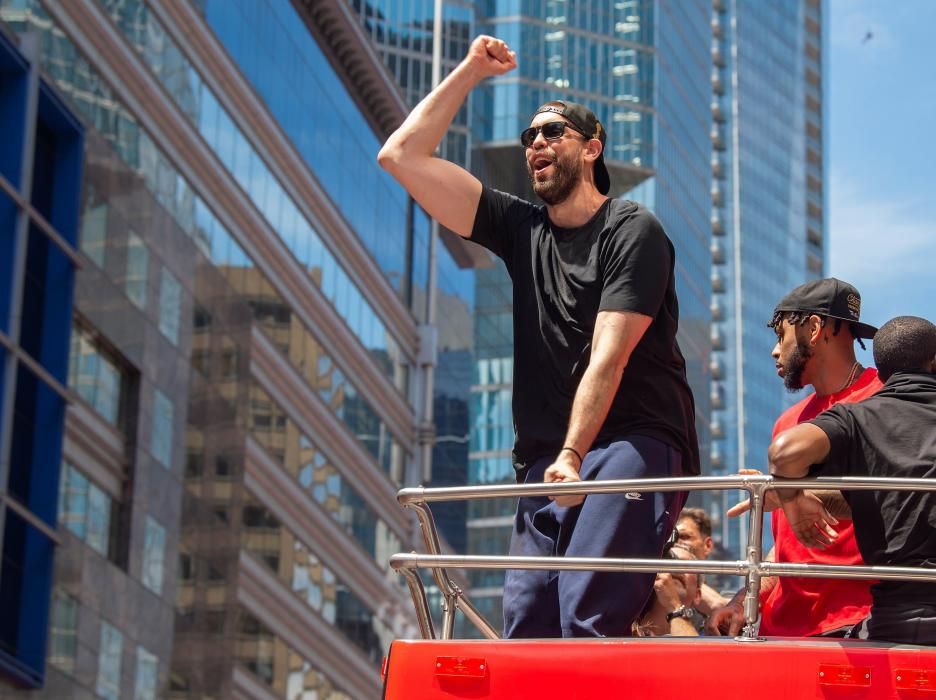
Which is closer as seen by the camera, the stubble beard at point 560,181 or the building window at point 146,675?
the stubble beard at point 560,181

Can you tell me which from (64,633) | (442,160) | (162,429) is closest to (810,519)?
(442,160)

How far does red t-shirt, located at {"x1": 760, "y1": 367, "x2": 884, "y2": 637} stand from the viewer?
6.79 metres

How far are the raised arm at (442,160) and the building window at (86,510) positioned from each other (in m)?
36.3

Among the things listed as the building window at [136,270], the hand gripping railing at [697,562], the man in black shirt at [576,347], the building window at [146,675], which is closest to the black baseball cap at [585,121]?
A: the man in black shirt at [576,347]

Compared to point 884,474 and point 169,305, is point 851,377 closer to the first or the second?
point 884,474

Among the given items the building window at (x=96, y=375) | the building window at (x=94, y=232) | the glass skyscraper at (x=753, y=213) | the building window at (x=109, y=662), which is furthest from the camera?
the glass skyscraper at (x=753, y=213)

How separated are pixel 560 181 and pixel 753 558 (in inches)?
81.0

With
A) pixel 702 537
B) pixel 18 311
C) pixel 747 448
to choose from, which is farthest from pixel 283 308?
pixel 747 448

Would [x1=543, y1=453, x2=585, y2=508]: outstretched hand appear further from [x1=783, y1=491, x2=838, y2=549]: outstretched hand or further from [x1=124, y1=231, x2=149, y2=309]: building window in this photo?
[x1=124, y1=231, x2=149, y2=309]: building window

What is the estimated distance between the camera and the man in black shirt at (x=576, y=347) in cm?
652

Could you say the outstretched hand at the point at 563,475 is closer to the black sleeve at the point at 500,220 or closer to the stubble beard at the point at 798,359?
the black sleeve at the point at 500,220

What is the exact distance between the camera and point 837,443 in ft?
19.9

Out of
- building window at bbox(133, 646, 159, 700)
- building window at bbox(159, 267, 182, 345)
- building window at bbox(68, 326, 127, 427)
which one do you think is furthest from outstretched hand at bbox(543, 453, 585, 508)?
building window at bbox(159, 267, 182, 345)

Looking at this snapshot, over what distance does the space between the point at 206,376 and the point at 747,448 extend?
124 meters
